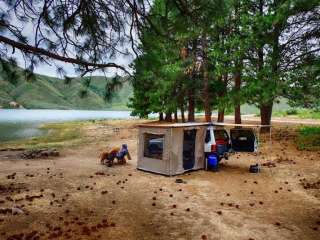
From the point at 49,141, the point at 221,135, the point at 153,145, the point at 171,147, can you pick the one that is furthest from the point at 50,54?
the point at 49,141

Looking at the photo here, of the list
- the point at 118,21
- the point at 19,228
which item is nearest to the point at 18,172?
the point at 19,228

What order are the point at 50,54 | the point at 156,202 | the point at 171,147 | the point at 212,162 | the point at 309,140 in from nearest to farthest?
the point at 50,54
the point at 156,202
the point at 171,147
the point at 212,162
the point at 309,140

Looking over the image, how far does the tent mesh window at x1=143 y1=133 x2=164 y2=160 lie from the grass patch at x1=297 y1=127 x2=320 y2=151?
9.78 m

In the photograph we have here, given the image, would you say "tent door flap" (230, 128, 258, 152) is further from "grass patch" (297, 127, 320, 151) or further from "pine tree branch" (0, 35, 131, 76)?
"pine tree branch" (0, 35, 131, 76)

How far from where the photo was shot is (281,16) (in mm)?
18984

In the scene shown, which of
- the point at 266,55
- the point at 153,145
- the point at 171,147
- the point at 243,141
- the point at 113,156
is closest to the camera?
the point at 171,147

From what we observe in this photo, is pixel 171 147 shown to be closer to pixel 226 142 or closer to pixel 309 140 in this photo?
pixel 226 142

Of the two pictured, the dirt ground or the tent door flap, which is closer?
the dirt ground

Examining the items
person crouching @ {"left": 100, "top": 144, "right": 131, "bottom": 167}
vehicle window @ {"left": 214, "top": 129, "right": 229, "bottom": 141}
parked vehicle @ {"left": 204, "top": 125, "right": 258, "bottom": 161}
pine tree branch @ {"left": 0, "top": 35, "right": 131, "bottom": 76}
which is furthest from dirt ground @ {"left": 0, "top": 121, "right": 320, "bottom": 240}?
pine tree branch @ {"left": 0, "top": 35, "right": 131, "bottom": 76}

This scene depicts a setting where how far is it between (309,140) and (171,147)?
38.5 feet

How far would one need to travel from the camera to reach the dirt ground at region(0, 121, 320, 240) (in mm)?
7520

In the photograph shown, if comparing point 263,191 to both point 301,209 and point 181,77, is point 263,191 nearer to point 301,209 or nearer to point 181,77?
point 301,209

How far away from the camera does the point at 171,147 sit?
13.3m

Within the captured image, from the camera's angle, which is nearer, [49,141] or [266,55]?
[266,55]
